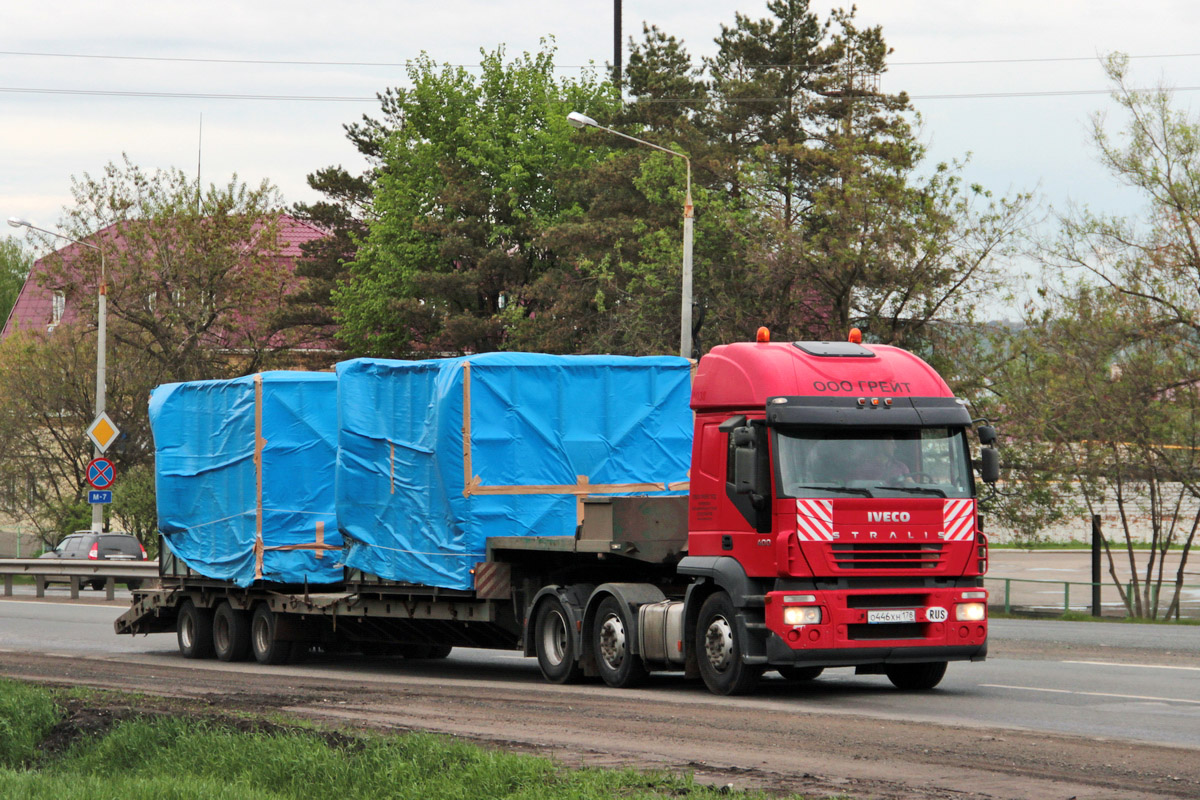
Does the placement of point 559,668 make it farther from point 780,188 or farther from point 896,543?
point 780,188

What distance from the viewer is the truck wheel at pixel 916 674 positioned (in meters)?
14.8

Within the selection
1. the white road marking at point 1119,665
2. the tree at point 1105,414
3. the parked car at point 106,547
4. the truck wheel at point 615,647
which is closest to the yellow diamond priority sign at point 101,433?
the parked car at point 106,547

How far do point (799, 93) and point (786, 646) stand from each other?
38692 millimetres

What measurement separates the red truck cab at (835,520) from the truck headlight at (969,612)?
0.01 m

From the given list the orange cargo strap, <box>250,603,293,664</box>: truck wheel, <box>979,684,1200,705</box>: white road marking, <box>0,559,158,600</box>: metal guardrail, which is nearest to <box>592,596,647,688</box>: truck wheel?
<box>979,684,1200,705</box>: white road marking

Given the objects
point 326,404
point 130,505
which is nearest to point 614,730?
point 326,404

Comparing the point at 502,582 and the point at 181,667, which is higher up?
the point at 502,582

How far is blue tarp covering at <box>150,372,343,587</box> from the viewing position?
1950cm

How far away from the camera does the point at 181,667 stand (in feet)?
62.5

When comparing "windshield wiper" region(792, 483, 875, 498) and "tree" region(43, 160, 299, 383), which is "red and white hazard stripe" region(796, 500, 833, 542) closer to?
"windshield wiper" region(792, 483, 875, 498)

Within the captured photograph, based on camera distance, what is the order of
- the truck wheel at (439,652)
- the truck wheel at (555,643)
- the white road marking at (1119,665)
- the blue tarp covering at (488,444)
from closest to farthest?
1. the truck wheel at (555,643)
2. the blue tarp covering at (488,444)
3. the white road marking at (1119,665)
4. the truck wheel at (439,652)

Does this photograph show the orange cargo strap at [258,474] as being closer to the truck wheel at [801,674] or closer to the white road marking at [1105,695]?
the truck wheel at [801,674]

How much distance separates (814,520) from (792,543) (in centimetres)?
27

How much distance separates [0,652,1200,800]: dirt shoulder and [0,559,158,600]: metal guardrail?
1786 cm
